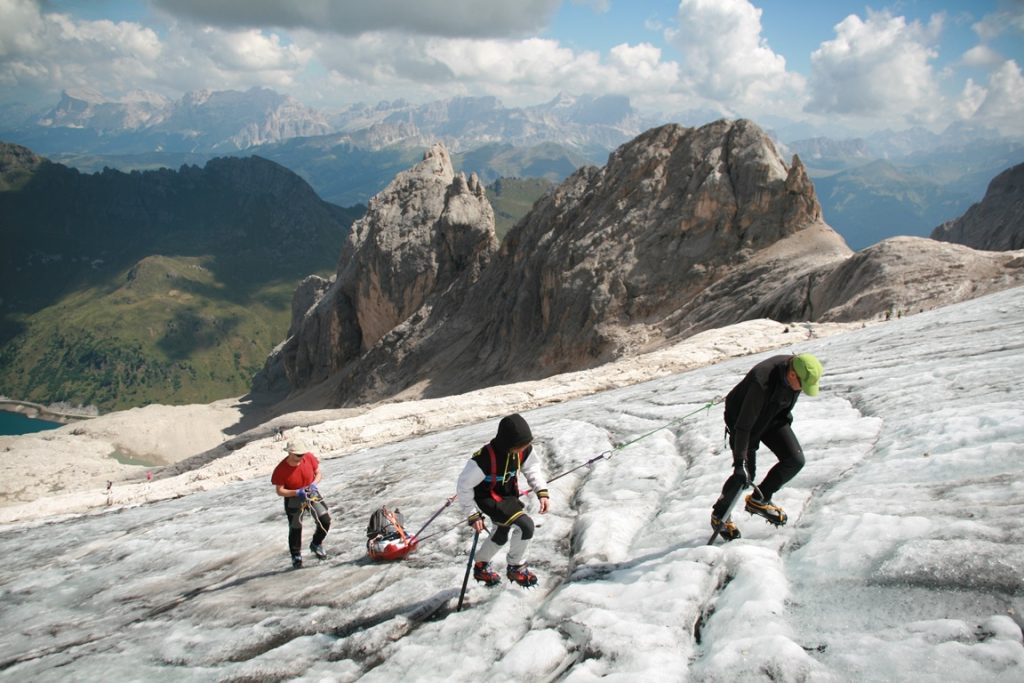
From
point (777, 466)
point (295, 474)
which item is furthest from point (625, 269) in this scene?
point (777, 466)

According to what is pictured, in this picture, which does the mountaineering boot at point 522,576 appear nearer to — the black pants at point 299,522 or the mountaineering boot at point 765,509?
the mountaineering boot at point 765,509

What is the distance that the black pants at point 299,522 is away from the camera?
1041 cm

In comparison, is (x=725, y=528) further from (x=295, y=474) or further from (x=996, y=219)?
(x=996, y=219)

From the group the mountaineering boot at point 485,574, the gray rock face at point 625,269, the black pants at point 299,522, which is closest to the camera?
the mountaineering boot at point 485,574

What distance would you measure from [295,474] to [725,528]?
695 centimetres

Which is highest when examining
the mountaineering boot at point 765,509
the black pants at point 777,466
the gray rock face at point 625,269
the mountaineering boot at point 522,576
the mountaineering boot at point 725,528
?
the gray rock face at point 625,269

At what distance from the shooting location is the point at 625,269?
4731 centimetres

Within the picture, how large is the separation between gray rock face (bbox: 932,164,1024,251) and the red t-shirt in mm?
96314

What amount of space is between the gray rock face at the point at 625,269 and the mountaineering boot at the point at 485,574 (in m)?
24.3

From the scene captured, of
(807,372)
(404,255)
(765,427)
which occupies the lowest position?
(765,427)

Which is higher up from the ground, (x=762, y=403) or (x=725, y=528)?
(x=762, y=403)

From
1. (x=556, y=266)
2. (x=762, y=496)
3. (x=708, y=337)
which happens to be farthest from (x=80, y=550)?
(x=556, y=266)

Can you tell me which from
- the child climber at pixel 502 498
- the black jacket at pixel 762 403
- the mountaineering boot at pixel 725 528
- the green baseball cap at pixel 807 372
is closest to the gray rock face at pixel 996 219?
the black jacket at pixel 762 403

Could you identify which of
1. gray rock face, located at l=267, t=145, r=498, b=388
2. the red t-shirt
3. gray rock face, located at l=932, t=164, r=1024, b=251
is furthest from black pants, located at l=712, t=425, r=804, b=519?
gray rock face, located at l=932, t=164, r=1024, b=251
